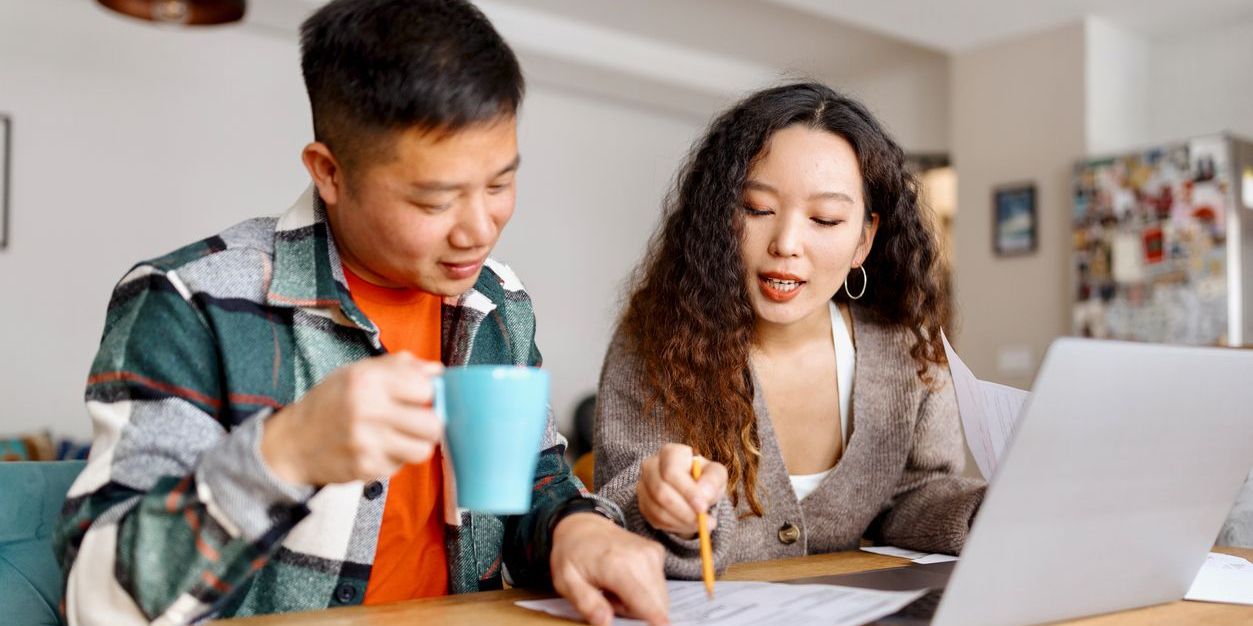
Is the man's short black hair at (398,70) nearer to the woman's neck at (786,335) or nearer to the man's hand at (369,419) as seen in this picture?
the man's hand at (369,419)

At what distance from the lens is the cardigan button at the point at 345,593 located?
3.29ft

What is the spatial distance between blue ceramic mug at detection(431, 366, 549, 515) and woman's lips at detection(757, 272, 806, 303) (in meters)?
0.76

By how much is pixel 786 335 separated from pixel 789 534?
31cm

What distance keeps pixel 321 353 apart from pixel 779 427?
0.71 metres

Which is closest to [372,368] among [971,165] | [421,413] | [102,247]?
[421,413]

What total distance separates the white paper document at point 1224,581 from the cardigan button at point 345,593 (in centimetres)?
81

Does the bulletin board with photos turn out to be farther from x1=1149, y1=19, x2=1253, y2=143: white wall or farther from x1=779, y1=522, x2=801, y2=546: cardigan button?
x1=779, y1=522, x2=801, y2=546: cardigan button

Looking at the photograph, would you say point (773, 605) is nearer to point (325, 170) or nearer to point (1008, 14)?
point (325, 170)

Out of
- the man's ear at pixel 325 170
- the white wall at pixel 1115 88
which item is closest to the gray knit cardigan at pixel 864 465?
the man's ear at pixel 325 170

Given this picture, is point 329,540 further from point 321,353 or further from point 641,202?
point 641,202

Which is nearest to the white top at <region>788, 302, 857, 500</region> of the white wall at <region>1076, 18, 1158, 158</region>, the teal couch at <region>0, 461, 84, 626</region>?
the teal couch at <region>0, 461, 84, 626</region>

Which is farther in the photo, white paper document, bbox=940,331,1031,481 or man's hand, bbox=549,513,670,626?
white paper document, bbox=940,331,1031,481

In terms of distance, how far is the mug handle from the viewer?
70cm

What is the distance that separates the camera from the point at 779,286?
4.65 feet
